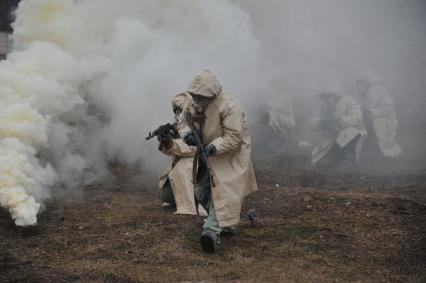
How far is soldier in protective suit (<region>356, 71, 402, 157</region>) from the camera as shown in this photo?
11578 millimetres

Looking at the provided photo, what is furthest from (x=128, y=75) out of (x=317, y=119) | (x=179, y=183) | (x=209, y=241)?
(x=209, y=241)

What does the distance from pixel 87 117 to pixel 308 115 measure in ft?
19.5

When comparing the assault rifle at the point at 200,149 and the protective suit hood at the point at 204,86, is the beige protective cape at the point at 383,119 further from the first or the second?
the protective suit hood at the point at 204,86

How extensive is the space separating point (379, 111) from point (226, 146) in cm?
744

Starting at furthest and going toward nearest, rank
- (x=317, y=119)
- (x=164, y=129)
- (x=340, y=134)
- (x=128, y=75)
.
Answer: (x=317, y=119)
(x=340, y=134)
(x=128, y=75)
(x=164, y=129)

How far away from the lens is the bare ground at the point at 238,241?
16.4 feet

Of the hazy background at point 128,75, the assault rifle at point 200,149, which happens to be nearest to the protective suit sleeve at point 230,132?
the assault rifle at point 200,149

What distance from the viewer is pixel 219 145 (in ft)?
17.7

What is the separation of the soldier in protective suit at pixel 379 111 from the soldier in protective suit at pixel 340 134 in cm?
95

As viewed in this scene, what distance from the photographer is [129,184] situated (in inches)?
342

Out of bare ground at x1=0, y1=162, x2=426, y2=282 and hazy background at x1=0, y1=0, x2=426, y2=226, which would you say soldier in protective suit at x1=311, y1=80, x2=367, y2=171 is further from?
bare ground at x1=0, y1=162, x2=426, y2=282

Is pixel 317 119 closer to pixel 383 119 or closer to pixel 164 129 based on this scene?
pixel 383 119

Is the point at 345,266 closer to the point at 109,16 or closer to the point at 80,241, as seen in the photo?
the point at 80,241

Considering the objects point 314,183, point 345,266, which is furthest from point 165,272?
point 314,183
